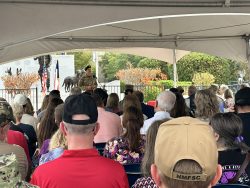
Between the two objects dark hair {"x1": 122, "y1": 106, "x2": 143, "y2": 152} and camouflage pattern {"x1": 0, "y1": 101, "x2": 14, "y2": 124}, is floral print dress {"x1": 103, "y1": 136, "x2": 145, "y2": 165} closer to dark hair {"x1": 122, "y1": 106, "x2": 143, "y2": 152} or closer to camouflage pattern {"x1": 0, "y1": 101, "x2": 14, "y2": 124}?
dark hair {"x1": 122, "y1": 106, "x2": 143, "y2": 152}

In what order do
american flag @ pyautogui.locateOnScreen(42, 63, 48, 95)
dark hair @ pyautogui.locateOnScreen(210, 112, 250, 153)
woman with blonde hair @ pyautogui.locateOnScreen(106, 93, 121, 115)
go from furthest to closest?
american flag @ pyautogui.locateOnScreen(42, 63, 48, 95) < woman with blonde hair @ pyautogui.locateOnScreen(106, 93, 121, 115) < dark hair @ pyautogui.locateOnScreen(210, 112, 250, 153)

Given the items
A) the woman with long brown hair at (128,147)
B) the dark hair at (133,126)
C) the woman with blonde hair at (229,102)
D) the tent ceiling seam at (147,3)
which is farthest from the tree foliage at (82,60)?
the woman with long brown hair at (128,147)

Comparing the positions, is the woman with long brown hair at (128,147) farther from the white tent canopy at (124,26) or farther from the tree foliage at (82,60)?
the tree foliage at (82,60)

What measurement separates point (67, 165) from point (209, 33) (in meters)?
9.49

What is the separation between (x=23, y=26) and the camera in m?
Answer: 6.50

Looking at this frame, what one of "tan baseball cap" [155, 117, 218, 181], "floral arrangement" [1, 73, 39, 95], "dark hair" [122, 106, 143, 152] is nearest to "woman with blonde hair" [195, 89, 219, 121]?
"dark hair" [122, 106, 143, 152]

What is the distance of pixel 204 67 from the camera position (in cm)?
3394

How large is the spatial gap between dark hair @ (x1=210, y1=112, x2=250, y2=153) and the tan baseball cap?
163 cm

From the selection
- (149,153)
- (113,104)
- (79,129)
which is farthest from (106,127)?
(79,129)

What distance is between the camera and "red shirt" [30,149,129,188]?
2234 millimetres

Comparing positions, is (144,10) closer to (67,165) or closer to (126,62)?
(67,165)

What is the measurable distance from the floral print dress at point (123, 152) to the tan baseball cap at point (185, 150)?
2.12 m

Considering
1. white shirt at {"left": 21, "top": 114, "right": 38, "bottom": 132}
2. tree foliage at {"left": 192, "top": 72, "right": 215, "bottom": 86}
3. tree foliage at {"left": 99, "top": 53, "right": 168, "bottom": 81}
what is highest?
tree foliage at {"left": 99, "top": 53, "right": 168, "bottom": 81}

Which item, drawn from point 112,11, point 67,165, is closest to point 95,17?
point 112,11
